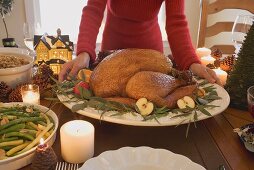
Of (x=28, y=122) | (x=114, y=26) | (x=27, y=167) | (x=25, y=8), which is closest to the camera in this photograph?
(x=27, y=167)

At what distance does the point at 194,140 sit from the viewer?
33.1 inches

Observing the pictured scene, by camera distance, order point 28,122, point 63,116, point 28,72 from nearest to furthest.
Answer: point 28,122, point 63,116, point 28,72

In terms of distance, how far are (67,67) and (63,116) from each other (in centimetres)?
21

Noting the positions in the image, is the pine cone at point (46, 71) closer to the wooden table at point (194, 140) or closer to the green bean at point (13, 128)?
the wooden table at point (194, 140)

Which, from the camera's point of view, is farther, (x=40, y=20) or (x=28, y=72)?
(x=40, y=20)

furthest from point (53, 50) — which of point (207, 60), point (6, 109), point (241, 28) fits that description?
point (241, 28)

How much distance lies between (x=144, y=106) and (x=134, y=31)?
2.32ft

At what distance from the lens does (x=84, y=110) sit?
82cm

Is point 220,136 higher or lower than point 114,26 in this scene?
lower

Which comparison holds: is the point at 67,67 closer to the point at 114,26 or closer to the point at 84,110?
the point at 84,110

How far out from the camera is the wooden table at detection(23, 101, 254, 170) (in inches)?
30.0

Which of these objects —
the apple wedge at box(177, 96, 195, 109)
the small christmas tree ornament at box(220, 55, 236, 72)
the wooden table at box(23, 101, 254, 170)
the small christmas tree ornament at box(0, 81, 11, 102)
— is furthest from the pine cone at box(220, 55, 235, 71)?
the small christmas tree ornament at box(0, 81, 11, 102)

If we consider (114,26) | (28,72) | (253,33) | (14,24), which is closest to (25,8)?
(14,24)

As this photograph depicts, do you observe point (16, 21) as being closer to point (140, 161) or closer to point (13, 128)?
point (13, 128)
